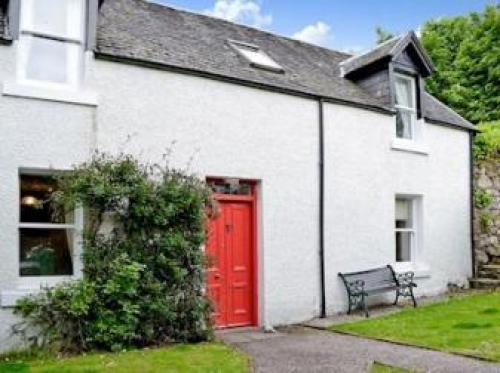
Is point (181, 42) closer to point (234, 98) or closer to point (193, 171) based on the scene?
point (234, 98)

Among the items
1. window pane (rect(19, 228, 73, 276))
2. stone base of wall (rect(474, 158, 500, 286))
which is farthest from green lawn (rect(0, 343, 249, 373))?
stone base of wall (rect(474, 158, 500, 286))

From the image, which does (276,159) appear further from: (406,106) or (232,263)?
(406,106)

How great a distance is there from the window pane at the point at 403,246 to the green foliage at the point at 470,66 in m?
14.9

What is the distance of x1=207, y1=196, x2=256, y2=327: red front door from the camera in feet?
37.7

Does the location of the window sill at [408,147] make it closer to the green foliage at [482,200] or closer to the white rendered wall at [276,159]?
the white rendered wall at [276,159]

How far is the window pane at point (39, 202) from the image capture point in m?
9.59

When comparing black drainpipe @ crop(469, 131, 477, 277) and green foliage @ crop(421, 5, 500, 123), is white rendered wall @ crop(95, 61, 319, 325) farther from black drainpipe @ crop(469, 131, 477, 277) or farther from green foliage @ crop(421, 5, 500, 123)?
green foliage @ crop(421, 5, 500, 123)

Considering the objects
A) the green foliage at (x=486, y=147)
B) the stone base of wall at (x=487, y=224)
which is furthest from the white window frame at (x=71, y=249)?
the green foliage at (x=486, y=147)

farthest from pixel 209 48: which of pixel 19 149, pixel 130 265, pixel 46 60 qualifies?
pixel 130 265

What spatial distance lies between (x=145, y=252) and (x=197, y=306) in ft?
4.10

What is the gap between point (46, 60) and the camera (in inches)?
388

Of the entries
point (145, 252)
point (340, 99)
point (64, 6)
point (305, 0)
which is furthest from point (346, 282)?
point (305, 0)

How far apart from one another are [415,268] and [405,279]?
1439 millimetres

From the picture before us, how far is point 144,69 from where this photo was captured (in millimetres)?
10609
